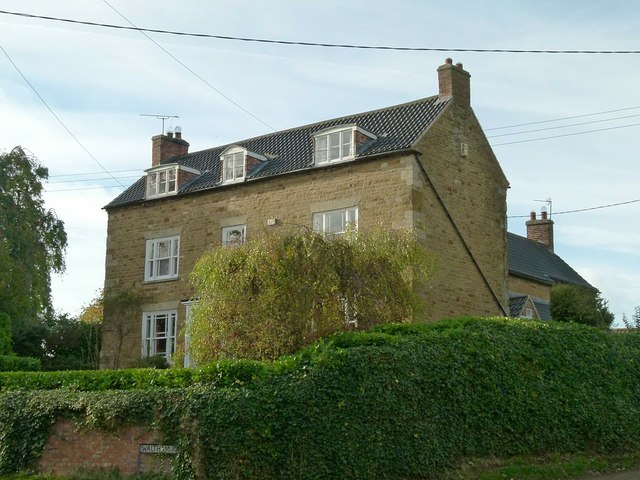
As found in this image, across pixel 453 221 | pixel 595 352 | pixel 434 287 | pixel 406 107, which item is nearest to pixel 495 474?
pixel 595 352

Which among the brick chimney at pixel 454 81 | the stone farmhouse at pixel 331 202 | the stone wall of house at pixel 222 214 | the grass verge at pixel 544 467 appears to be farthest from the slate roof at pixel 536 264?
the grass verge at pixel 544 467

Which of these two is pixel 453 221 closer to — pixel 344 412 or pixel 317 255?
pixel 317 255

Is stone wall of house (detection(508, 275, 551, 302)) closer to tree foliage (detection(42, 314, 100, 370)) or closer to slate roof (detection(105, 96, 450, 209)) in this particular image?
slate roof (detection(105, 96, 450, 209))

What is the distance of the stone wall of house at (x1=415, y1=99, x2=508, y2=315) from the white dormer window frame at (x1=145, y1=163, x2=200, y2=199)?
10.00 m

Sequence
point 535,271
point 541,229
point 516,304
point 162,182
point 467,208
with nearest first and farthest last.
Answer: point 467,208, point 162,182, point 516,304, point 535,271, point 541,229

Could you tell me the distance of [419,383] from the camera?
599 inches

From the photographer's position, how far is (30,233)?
4016 cm

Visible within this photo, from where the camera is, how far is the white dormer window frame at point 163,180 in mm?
32156

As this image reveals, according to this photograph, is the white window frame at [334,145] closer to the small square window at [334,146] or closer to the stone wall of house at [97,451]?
the small square window at [334,146]

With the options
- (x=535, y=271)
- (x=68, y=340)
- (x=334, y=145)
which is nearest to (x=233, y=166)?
(x=334, y=145)

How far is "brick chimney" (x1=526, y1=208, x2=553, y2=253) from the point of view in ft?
158

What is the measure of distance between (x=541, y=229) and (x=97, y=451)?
3758 centimetres

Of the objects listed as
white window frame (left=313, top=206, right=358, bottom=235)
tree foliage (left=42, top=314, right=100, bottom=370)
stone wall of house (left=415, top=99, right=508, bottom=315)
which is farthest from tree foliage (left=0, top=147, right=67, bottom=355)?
stone wall of house (left=415, top=99, right=508, bottom=315)

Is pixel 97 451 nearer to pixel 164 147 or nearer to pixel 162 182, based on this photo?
pixel 162 182
